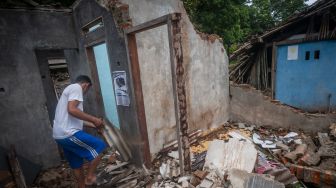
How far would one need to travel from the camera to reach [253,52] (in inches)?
346

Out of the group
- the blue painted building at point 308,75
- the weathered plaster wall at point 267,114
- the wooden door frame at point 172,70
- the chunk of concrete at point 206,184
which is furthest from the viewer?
the blue painted building at point 308,75

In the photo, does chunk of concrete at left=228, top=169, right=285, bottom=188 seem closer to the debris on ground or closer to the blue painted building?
the debris on ground

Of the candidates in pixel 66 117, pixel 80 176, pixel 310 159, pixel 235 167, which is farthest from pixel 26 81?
pixel 310 159

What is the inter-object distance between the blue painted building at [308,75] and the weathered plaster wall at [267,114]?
2.93 meters

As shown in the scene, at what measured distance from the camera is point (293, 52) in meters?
7.48

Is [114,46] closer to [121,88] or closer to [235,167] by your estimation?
[121,88]

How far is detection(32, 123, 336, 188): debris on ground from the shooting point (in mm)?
3479

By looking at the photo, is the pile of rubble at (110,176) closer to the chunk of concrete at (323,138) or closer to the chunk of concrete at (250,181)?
the chunk of concrete at (250,181)

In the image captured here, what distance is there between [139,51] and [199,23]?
31.7ft

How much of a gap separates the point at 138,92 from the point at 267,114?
3960 millimetres

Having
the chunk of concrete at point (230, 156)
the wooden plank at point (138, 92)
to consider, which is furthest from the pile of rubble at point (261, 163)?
the wooden plank at point (138, 92)

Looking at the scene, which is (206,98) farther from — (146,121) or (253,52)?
(253,52)

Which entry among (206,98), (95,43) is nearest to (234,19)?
(206,98)

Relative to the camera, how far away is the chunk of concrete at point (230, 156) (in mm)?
3814
